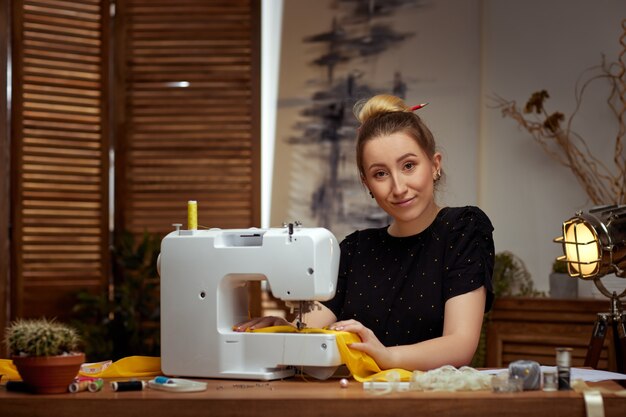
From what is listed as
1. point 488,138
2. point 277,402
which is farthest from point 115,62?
point 277,402

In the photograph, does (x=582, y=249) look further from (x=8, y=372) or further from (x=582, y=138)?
(x=582, y=138)

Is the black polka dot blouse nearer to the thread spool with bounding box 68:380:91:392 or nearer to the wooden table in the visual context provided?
the wooden table

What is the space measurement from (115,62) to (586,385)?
359 centimetres

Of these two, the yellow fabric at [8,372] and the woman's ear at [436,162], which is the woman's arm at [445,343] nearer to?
the woman's ear at [436,162]

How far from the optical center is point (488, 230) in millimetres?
2379

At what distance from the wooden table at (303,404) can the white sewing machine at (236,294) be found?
204 millimetres

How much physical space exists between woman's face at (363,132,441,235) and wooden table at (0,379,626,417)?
2.00ft

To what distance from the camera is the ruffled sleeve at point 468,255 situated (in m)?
2.26

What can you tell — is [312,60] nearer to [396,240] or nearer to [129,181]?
[129,181]

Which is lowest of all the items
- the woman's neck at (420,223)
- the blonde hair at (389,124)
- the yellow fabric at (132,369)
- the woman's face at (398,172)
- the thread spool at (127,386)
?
the yellow fabric at (132,369)

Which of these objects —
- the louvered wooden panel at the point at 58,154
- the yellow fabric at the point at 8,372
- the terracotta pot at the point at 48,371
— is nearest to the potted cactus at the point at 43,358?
the terracotta pot at the point at 48,371

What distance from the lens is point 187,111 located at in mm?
4797

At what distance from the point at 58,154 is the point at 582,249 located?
2809 mm

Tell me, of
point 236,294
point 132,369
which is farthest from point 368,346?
point 132,369
